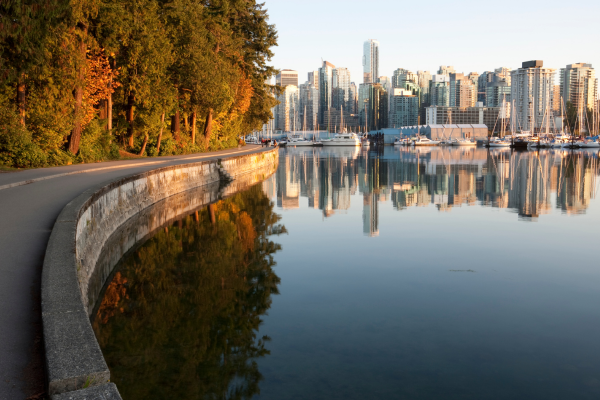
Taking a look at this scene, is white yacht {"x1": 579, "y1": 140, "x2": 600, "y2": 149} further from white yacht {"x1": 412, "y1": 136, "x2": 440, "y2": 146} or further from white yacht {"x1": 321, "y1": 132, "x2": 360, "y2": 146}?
white yacht {"x1": 321, "y1": 132, "x2": 360, "y2": 146}

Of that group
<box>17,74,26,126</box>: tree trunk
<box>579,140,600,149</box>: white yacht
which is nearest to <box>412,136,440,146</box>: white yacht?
<box>579,140,600,149</box>: white yacht

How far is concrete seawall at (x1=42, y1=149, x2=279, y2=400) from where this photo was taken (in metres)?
4.28

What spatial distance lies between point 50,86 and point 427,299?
68.5ft

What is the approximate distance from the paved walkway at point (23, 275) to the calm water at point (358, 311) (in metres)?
1.52

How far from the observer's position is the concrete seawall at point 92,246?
168 inches

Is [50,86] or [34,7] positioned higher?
[34,7]

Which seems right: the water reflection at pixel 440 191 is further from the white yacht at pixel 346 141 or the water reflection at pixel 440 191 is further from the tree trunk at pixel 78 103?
the white yacht at pixel 346 141

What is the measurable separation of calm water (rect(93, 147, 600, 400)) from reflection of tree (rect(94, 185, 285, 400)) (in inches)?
1.3

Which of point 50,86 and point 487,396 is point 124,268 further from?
point 50,86

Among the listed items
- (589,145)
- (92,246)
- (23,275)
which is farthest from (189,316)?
(589,145)

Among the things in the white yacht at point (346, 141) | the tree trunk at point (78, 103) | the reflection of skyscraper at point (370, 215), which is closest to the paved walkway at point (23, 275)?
the reflection of skyscraper at point (370, 215)

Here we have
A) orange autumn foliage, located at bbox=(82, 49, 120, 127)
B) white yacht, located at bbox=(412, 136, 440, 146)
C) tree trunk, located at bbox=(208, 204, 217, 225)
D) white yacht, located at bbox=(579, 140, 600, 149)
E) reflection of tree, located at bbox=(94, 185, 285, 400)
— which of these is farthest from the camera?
white yacht, located at bbox=(412, 136, 440, 146)

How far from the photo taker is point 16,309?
616 centimetres

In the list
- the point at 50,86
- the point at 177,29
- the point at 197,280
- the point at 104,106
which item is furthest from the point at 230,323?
the point at 177,29
